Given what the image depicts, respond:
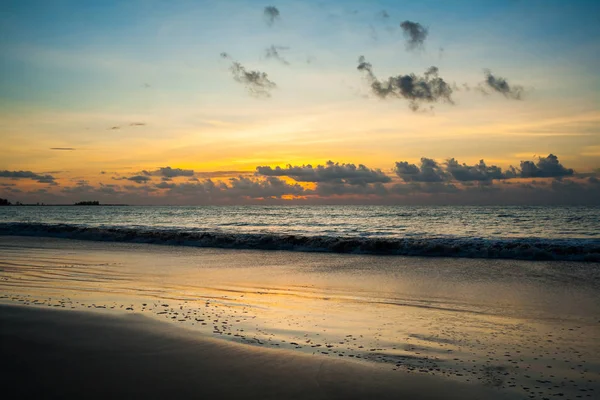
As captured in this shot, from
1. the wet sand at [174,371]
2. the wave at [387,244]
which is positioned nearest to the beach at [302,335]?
the wet sand at [174,371]

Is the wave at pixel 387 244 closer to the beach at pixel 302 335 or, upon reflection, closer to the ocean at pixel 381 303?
the ocean at pixel 381 303

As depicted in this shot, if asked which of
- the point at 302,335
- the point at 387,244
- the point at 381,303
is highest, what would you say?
the point at 302,335

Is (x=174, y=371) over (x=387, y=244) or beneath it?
over

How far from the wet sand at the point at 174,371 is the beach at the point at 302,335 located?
2 centimetres

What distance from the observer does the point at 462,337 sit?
680 centimetres

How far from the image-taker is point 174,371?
5320 mm

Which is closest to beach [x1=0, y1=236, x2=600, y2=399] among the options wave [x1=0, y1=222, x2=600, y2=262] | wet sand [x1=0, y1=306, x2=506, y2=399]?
wet sand [x1=0, y1=306, x2=506, y2=399]

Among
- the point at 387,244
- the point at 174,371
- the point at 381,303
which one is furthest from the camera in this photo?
the point at 387,244

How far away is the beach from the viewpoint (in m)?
4.95

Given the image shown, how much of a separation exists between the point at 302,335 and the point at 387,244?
16.4 meters

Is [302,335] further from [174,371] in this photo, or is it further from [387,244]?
[387,244]

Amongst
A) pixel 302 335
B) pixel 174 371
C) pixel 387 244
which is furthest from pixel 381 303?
pixel 387 244

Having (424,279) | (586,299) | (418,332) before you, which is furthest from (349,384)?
(424,279)

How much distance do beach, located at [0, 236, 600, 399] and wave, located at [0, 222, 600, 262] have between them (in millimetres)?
6614
